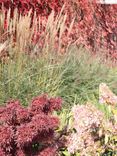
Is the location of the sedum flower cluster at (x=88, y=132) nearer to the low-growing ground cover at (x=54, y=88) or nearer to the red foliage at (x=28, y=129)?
the low-growing ground cover at (x=54, y=88)

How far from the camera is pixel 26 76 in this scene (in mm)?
6141

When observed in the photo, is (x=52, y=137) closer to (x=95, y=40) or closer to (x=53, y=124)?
(x=53, y=124)

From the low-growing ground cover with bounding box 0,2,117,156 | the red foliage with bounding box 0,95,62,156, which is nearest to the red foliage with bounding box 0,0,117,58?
the low-growing ground cover with bounding box 0,2,117,156

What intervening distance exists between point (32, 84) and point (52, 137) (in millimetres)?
2357

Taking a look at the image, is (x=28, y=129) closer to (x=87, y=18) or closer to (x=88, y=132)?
(x=88, y=132)

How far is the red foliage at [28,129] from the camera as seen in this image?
11.5 feet

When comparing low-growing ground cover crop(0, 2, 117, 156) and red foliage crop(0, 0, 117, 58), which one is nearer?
low-growing ground cover crop(0, 2, 117, 156)

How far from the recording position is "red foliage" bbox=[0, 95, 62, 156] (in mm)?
3510

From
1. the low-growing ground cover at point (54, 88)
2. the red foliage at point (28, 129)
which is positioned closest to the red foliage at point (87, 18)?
the low-growing ground cover at point (54, 88)

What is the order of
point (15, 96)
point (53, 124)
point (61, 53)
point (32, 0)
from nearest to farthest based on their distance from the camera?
1. point (53, 124)
2. point (15, 96)
3. point (61, 53)
4. point (32, 0)

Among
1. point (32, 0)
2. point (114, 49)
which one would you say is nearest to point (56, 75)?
point (32, 0)

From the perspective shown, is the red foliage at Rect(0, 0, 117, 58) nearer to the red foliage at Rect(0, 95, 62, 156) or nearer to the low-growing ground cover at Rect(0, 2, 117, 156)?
the low-growing ground cover at Rect(0, 2, 117, 156)

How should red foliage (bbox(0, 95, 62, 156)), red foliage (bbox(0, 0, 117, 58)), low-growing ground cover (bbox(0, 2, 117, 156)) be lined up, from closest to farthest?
red foliage (bbox(0, 95, 62, 156)) < low-growing ground cover (bbox(0, 2, 117, 156)) < red foliage (bbox(0, 0, 117, 58))

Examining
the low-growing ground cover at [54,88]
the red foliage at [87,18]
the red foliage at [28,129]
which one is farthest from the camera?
the red foliage at [87,18]
